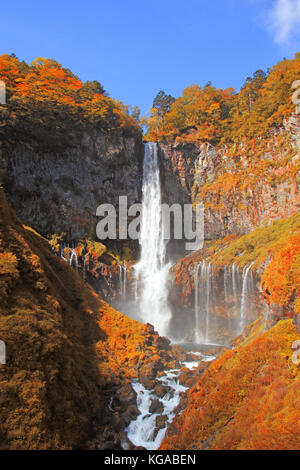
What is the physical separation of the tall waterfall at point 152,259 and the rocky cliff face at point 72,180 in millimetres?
1679

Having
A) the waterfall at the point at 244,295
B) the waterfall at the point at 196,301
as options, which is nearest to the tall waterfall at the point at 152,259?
the waterfall at the point at 196,301

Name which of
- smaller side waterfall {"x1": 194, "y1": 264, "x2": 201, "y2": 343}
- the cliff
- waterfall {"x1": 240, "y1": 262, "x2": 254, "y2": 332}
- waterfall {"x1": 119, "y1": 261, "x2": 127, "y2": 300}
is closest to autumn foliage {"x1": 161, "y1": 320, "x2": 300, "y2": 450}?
the cliff

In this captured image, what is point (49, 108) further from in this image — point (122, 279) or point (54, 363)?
point (54, 363)

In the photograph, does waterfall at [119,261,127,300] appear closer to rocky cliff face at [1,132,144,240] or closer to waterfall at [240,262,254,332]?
rocky cliff face at [1,132,144,240]

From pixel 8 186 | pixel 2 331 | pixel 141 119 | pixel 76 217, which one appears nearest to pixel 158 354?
pixel 2 331

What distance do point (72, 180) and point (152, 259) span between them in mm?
13261

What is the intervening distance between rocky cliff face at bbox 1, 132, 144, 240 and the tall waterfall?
1.68 meters

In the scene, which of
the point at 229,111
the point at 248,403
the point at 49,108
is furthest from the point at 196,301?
the point at 229,111

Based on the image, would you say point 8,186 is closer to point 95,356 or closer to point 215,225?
point 95,356

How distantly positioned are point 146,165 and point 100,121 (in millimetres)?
8091

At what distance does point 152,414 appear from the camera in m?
13.3

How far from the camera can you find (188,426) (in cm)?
1070

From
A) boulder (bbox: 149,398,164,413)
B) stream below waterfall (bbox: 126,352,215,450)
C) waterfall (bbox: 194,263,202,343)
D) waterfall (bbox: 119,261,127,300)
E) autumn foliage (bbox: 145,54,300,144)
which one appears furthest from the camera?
autumn foliage (bbox: 145,54,300,144)

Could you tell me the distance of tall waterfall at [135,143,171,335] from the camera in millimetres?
32969
